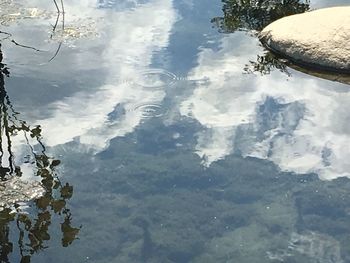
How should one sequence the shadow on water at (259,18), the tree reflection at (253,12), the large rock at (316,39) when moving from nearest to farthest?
the large rock at (316,39) < the shadow on water at (259,18) < the tree reflection at (253,12)

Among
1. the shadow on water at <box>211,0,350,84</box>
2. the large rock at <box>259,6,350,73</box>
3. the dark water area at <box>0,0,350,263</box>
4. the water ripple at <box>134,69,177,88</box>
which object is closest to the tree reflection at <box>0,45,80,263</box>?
the dark water area at <box>0,0,350,263</box>

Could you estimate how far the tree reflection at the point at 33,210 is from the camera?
15.2 feet

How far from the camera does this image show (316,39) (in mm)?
7375

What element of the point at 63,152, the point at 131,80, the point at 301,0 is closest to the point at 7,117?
the point at 63,152

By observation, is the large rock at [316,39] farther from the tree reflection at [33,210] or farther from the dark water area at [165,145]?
the tree reflection at [33,210]

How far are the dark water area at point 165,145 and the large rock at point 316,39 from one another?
7.1 inches

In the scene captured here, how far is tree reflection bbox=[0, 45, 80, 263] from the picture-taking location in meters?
4.64

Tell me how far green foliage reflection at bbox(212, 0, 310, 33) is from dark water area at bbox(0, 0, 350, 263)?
39 mm

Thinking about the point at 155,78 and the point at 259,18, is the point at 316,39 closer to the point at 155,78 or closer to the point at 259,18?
the point at 259,18

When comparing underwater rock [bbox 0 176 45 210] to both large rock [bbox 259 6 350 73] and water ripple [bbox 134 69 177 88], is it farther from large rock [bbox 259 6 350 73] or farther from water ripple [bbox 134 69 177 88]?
large rock [bbox 259 6 350 73]

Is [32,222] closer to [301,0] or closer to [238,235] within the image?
[238,235]

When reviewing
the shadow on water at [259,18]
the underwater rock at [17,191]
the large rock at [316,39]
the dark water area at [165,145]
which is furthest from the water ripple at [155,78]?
the underwater rock at [17,191]

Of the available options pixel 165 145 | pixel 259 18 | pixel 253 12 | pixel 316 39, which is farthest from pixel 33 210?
pixel 253 12

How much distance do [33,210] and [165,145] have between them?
144 centimetres
